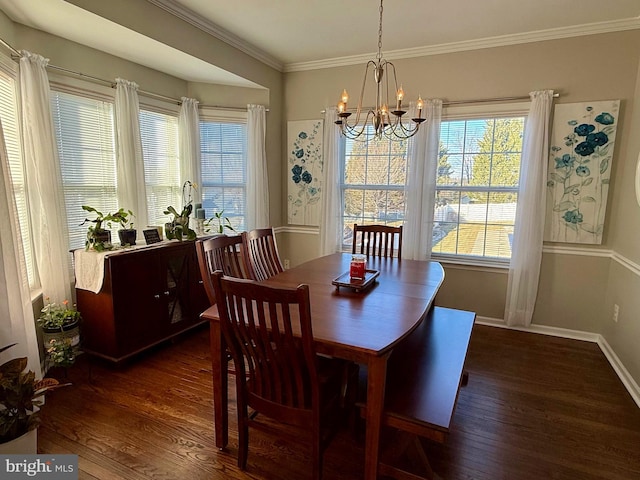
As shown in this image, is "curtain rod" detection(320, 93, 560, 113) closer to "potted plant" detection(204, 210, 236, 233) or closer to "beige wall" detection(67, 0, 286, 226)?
"beige wall" detection(67, 0, 286, 226)

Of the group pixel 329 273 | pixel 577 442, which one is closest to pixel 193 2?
pixel 329 273

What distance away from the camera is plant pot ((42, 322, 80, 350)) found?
94.9 inches

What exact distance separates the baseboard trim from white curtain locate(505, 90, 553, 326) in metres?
0.10

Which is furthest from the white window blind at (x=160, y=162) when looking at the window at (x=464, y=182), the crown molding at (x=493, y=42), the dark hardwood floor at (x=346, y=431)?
the window at (x=464, y=182)

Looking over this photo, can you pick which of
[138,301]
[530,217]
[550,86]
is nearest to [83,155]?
[138,301]

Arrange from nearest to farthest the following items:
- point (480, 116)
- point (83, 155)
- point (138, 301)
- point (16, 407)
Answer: point (16, 407) → point (138, 301) → point (83, 155) → point (480, 116)

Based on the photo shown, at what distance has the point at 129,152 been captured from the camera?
3.06 meters

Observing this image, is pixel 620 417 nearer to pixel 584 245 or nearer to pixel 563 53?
pixel 584 245

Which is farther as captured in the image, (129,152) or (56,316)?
(129,152)

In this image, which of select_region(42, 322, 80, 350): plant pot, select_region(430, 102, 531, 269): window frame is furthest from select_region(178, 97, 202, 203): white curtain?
select_region(430, 102, 531, 269): window frame

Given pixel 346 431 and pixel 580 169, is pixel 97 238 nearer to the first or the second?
pixel 346 431

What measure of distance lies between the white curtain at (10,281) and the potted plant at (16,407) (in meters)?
0.28

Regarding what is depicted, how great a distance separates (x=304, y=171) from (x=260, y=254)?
177cm

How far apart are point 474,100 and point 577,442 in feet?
9.00
